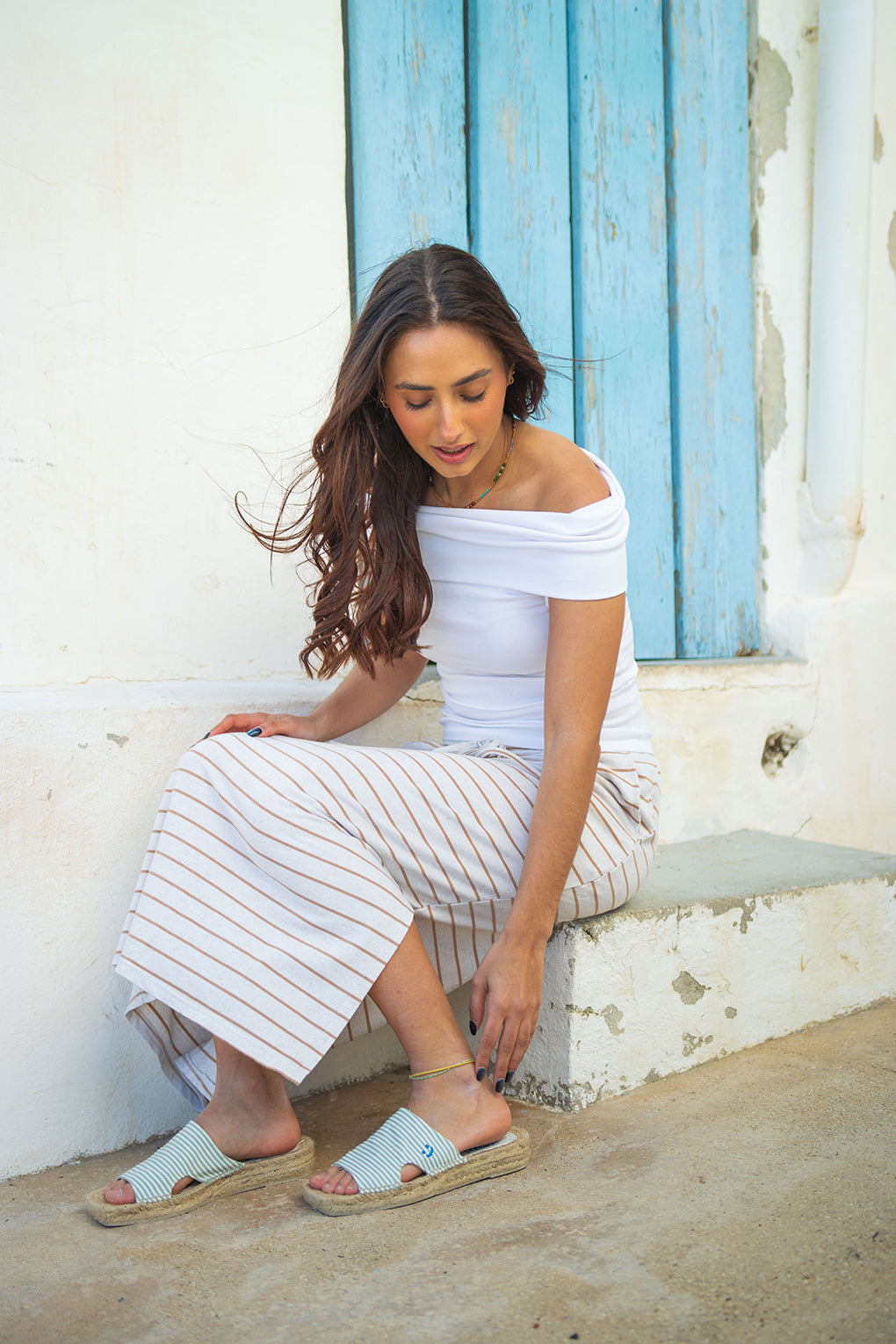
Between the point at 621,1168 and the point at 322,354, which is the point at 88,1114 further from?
the point at 322,354

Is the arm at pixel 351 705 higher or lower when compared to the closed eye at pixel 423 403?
lower

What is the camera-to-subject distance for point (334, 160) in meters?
2.15

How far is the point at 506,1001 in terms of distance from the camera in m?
1.52

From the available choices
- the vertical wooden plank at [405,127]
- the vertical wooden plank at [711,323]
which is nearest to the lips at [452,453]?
the vertical wooden plank at [405,127]

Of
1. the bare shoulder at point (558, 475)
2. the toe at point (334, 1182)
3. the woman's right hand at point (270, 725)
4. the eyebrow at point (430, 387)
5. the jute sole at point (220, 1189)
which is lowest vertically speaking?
the jute sole at point (220, 1189)

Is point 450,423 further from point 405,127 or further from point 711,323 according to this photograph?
point 711,323

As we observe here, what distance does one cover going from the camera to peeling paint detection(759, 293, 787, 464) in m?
2.93

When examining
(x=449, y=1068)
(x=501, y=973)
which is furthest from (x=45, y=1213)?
(x=501, y=973)

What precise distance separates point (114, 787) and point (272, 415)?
771mm

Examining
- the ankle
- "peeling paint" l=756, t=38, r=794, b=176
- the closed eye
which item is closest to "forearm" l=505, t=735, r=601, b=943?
the ankle

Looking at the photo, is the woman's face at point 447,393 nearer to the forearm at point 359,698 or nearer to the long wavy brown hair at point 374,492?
the long wavy brown hair at point 374,492

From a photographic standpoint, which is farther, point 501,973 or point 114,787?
point 114,787

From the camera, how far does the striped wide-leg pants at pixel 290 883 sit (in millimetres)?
1504

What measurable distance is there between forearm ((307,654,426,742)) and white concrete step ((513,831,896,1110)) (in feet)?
1.76
